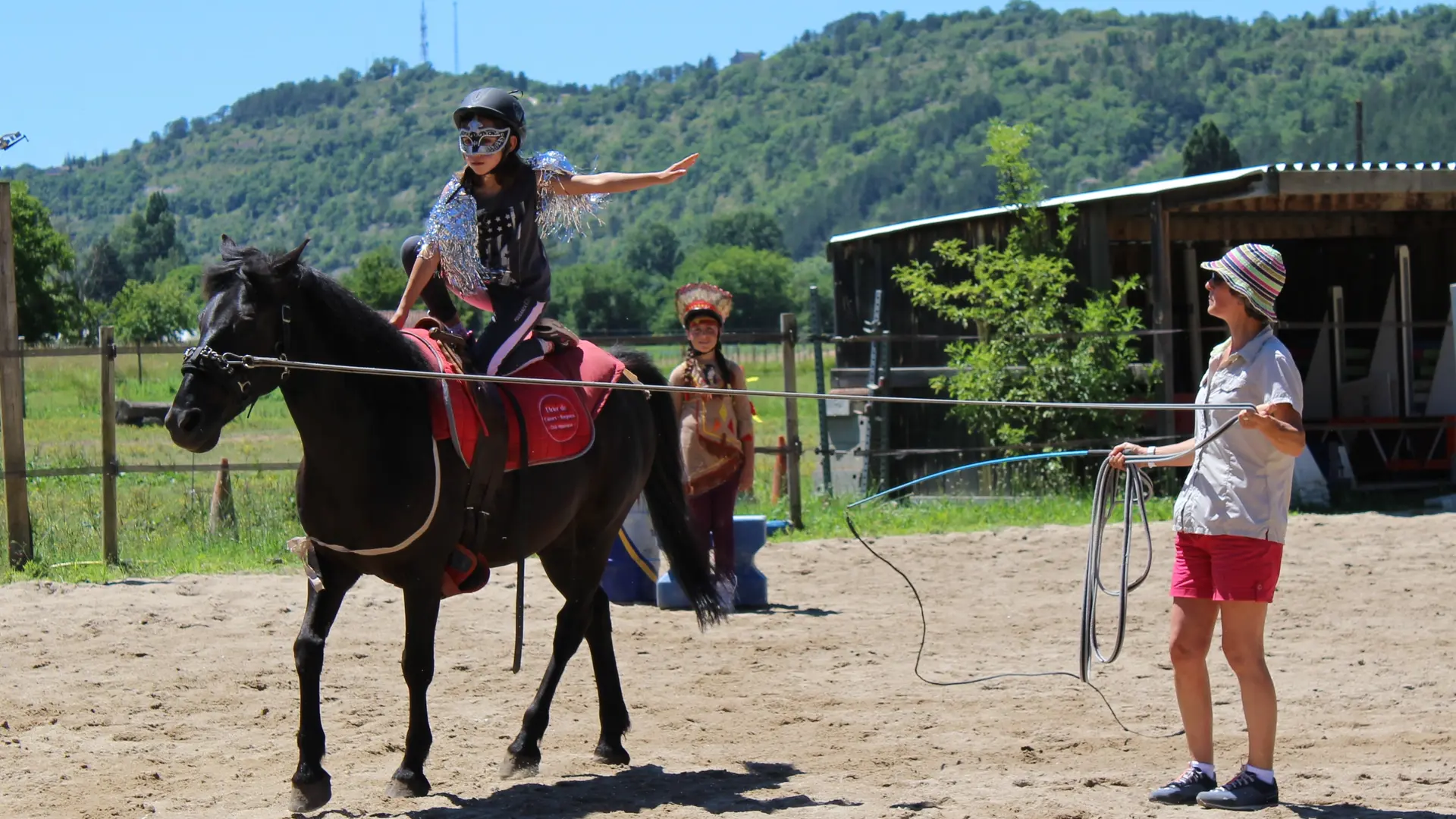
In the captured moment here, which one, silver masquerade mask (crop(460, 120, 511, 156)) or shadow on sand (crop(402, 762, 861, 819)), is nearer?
shadow on sand (crop(402, 762, 861, 819))

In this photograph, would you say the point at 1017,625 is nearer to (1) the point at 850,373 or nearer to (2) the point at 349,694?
(2) the point at 349,694

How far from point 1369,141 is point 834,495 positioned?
81853 mm

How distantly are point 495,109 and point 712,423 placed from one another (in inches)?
131

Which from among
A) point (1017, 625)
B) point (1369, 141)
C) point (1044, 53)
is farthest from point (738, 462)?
point (1044, 53)

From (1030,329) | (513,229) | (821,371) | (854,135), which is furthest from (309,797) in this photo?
(854,135)

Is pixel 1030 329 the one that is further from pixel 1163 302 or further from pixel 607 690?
pixel 607 690

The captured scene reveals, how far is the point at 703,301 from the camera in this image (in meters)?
8.20

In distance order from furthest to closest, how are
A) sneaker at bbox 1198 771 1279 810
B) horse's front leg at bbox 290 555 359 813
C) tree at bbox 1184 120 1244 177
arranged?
tree at bbox 1184 120 1244 177, horse's front leg at bbox 290 555 359 813, sneaker at bbox 1198 771 1279 810

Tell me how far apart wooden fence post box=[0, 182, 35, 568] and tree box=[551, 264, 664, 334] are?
229ft

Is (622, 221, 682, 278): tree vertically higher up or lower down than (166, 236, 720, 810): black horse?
higher up

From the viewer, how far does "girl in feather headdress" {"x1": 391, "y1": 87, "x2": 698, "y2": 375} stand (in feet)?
17.3

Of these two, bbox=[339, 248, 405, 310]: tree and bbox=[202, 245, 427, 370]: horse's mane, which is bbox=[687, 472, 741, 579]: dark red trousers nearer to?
bbox=[202, 245, 427, 370]: horse's mane

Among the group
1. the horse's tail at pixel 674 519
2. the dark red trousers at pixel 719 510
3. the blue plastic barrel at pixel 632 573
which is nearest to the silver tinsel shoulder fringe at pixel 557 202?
the horse's tail at pixel 674 519

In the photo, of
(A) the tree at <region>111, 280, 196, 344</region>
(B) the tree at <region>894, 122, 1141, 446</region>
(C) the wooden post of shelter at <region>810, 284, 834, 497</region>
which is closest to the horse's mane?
(C) the wooden post of shelter at <region>810, 284, 834, 497</region>
